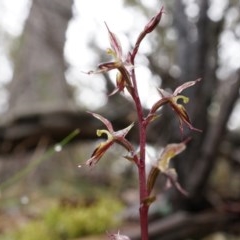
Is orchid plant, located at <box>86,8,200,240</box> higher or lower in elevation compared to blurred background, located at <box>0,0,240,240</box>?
higher

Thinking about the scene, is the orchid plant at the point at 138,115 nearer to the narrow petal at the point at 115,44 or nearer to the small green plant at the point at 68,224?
the narrow petal at the point at 115,44

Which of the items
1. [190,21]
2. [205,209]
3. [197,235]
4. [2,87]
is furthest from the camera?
[2,87]

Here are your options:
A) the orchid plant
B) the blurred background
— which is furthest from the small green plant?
the orchid plant

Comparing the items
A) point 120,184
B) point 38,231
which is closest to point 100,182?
point 120,184

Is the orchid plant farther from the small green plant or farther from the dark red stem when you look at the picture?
the small green plant

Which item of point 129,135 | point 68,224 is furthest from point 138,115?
point 129,135

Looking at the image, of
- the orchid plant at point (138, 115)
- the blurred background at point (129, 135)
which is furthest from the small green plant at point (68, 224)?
the orchid plant at point (138, 115)

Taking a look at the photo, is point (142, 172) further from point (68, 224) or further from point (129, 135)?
point (129, 135)

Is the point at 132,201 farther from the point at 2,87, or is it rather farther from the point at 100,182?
the point at 2,87

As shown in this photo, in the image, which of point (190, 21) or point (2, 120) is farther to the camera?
point (2, 120)
